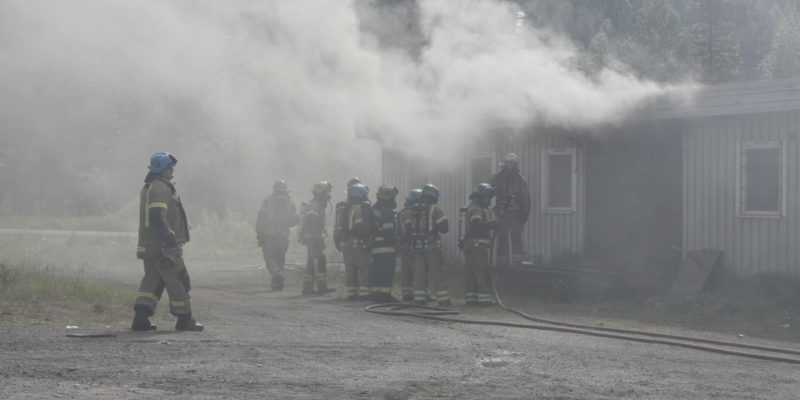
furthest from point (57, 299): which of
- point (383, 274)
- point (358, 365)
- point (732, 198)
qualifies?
point (732, 198)

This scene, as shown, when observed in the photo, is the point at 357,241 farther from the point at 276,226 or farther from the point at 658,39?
the point at 658,39

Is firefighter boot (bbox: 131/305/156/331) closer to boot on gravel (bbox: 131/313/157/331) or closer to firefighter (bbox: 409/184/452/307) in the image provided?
boot on gravel (bbox: 131/313/157/331)

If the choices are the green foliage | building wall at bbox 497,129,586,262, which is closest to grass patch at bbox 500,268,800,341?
building wall at bbox 497,129,586,262

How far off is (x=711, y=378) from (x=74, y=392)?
530 centimetres

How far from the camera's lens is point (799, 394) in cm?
763

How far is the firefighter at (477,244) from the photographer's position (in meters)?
14.3

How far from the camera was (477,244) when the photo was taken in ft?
47.1

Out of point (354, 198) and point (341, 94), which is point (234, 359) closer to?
point (354, 198)

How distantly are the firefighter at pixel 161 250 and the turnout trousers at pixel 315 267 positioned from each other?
5.05 metres

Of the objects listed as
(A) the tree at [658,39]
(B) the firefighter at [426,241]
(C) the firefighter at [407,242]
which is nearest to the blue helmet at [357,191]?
(C) the firefighter at [407,242]

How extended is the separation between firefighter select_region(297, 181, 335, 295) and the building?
4.14 m

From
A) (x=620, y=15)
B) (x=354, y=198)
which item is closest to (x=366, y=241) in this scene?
(x=354, y=198)

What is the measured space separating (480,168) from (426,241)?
5288 millimetres

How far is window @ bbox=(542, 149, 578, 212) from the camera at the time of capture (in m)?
17.3
